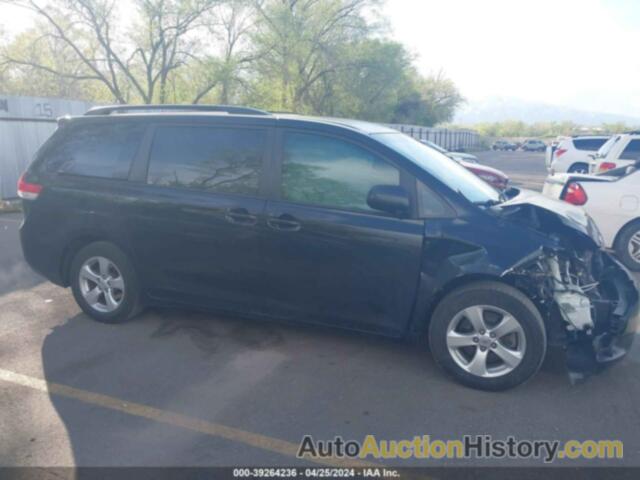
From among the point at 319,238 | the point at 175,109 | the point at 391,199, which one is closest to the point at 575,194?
the point at 391,199

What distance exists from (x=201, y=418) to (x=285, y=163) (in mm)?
1972

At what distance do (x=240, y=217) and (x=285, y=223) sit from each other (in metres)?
0.39

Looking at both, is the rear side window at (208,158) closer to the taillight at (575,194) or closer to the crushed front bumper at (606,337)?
the crushed front bumper at (606,337)

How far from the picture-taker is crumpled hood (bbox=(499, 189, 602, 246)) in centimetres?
406

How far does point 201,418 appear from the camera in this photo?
3430mm

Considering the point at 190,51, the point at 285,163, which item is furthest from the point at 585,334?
the point at 190,51

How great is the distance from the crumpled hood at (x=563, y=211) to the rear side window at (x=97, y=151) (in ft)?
10.4

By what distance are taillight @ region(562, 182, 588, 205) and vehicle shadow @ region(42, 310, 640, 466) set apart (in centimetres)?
335

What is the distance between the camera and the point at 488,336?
12.4 ft

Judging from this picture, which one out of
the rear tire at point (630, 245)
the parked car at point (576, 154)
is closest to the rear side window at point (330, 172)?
the rear tire at point (630, 245)

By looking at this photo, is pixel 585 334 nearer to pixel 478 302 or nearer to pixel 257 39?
pixel 478 302

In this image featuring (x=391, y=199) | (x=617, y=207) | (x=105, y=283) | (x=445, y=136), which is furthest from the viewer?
(x=445, y=136)

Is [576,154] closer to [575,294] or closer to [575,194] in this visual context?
[575,194]

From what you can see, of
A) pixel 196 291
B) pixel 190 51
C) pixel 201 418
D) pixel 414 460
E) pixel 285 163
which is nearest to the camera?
pixel 414 460
